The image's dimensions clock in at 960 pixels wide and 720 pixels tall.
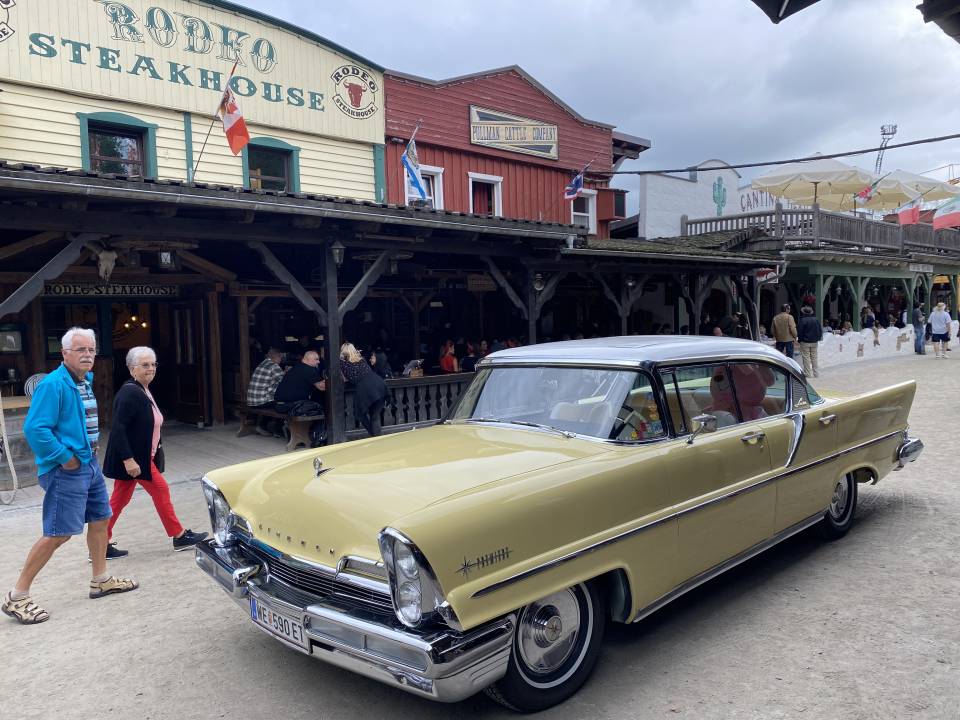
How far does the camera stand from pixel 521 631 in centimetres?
303

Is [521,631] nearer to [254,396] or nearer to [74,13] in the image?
[254,396]

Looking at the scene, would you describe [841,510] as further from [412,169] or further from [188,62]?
[188,62]

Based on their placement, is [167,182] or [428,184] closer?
[167,182]

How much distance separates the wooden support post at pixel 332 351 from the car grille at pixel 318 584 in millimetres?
5570

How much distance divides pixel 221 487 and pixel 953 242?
32.9 metres

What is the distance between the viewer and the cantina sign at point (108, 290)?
10.4 metres

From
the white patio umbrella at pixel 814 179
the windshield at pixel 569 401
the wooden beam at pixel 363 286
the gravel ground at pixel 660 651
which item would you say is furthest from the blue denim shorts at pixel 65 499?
the white patio umbrella at pixel 814 179

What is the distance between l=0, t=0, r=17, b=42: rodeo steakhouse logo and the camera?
31.8ft

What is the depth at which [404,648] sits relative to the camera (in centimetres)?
266

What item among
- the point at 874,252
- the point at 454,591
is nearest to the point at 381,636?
the point at 454,591

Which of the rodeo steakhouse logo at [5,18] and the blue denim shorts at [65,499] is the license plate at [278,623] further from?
the rodeo steakhouse logo at [5,18]

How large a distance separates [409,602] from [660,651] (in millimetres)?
1593

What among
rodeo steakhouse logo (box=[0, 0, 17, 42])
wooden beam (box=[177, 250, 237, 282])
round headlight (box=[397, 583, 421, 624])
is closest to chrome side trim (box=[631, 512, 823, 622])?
round headlight (box=[397, 583, 421, 624])

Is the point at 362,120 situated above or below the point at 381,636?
above
